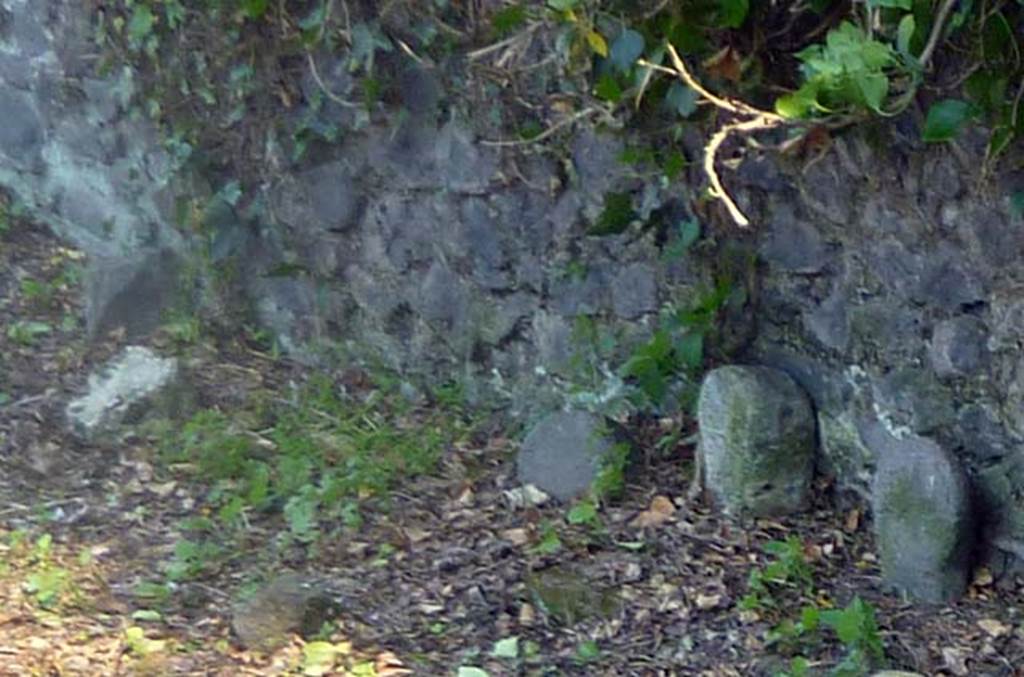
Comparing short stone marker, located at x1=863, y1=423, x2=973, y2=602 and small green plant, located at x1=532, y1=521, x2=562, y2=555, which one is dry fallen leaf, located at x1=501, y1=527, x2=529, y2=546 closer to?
small green plant, located at x1=532, y1=521, x2=562, y2=555

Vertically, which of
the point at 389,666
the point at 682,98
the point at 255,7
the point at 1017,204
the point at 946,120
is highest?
the point at 255,7

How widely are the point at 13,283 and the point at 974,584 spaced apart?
303 cm

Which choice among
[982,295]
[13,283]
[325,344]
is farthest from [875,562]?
[13,283]

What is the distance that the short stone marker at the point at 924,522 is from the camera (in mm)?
3414

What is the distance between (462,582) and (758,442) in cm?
72

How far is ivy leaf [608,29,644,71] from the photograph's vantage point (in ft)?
11.9

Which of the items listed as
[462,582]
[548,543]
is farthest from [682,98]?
[462,582]

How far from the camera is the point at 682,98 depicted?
3637 mm

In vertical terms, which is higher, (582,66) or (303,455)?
(582,66)

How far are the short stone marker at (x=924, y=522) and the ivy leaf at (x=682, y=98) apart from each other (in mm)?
833

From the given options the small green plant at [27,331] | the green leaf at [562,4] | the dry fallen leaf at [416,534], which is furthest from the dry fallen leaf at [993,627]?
the small green plant at [27,331]

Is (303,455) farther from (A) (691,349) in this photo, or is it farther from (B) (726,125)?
(B) (726,125)

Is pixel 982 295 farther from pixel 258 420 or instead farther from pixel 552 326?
pixel 258 420

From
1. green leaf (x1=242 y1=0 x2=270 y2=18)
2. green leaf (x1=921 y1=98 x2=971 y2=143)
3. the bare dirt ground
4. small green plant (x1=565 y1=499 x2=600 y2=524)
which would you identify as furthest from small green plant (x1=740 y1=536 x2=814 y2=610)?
green leaf (x1=242 y1=0 x2=270 y2=18)
